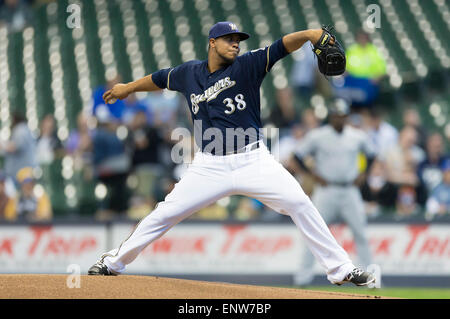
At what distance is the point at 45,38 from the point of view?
1931cm

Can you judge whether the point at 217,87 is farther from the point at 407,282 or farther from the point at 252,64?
the point at 407,282

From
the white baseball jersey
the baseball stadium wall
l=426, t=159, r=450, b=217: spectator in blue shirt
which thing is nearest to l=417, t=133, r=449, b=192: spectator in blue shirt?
l=426, t=159, r=450, b=217: spectator in blue shirt

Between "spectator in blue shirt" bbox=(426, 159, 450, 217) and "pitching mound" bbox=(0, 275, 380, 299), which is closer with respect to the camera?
"pitching mound" bbox=(0, 275, 380, 299)

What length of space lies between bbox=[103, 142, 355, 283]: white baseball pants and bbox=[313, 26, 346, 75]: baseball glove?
34.1 inches

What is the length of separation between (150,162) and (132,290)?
6.14 m

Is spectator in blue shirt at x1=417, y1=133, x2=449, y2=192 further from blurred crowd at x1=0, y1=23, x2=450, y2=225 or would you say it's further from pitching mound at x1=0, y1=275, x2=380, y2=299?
pitching mound at x1=0, y1=275, x2=380, y2=299

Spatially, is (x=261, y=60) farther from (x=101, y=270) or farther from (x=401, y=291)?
(x=401, y=291)

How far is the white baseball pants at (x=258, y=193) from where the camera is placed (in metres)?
6.34

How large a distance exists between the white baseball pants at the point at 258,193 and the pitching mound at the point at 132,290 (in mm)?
352

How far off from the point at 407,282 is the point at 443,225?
978 millimetres

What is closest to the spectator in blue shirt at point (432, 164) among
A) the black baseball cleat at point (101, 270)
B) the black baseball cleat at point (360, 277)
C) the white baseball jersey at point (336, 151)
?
the white baseball jersey at point (336, 151)

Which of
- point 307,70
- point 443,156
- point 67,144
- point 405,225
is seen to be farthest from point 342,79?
point 67,144

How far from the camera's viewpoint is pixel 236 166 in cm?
639

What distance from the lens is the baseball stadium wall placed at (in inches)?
458
